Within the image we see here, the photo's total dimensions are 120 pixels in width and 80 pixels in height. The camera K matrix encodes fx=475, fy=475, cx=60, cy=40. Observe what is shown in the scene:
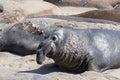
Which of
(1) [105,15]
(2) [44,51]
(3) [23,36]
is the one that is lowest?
(3) [23,36]

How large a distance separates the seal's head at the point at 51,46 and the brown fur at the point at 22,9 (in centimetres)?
288

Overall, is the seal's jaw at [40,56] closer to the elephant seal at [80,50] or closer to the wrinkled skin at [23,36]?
the elephant seal at [80,50]

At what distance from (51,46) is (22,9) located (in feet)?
11.6

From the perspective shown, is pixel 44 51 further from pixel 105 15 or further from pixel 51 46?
pixel 105 15

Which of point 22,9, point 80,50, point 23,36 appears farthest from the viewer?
point 22,9

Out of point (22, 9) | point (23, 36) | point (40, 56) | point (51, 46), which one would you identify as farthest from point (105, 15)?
point (40, 56)

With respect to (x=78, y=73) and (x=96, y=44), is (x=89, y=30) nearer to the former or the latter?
(x=96, y=44)

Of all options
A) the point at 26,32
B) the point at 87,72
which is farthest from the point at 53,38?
the point at 26,32

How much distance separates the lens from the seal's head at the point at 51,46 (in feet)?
19.0

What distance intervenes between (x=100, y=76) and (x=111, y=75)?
300 mm

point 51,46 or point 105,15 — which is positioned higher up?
point 51,46

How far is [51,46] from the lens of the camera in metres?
5.88

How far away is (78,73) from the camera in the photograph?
614 centimetres

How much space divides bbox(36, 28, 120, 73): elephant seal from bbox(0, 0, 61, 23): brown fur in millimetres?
2750
